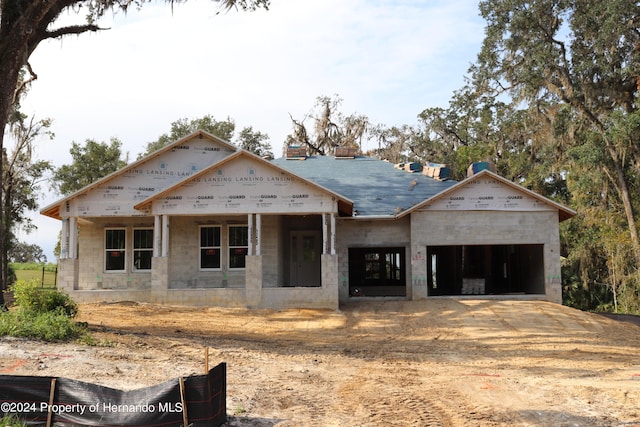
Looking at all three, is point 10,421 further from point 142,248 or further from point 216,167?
point 142,248

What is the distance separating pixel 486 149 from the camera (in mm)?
35531

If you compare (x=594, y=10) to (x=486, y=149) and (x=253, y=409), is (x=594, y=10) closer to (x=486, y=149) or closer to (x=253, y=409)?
(x=486, y=149)

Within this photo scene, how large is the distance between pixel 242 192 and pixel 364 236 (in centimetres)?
469

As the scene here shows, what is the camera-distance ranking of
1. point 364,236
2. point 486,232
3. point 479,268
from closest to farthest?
point 486,232 < point 364,236 < point 479,268

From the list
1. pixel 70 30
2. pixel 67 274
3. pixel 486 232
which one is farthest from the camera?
pixel 486 232

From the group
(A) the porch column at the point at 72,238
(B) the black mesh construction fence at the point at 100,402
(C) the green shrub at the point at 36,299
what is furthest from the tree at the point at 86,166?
(B) the black mesh construction fence at the point at 100,402

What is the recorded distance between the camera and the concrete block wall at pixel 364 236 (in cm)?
2167

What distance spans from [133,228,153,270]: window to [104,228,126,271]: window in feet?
1.38

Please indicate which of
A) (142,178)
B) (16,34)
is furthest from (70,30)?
(142,178)

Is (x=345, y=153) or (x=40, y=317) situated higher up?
(x=345, y=153)

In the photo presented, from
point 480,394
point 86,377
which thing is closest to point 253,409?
point 86,377

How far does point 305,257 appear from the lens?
23578 millimetres

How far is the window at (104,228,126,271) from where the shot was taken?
22.5 metres

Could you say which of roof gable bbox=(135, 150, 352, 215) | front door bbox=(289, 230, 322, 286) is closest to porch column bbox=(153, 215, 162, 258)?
roof gable bbox=(135, 150, 352, 215)
